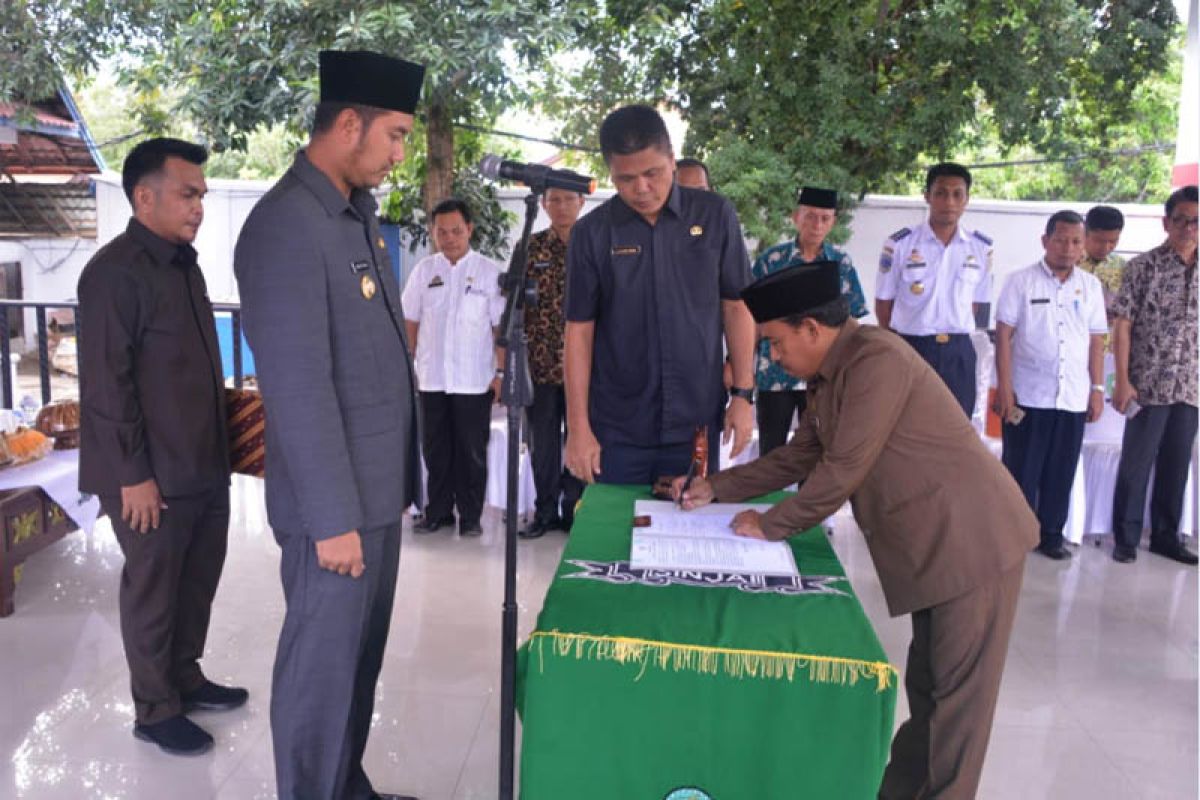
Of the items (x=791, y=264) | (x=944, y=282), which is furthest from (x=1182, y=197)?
(x=791, y=264)

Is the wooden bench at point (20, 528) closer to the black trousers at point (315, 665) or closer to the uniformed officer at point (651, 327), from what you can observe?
the black trousers at point (315, 665)

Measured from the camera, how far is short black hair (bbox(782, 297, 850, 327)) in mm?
1785

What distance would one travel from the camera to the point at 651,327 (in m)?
2.35

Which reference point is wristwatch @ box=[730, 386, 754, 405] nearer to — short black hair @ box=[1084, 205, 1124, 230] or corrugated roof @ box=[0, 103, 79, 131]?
short black hair @ box=[1084, 205, 1124, 230]

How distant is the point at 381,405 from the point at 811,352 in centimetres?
83

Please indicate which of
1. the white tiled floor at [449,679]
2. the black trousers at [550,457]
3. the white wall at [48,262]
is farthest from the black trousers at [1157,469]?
the white wall at [48,262]

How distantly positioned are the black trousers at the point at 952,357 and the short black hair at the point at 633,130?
2.45 meters

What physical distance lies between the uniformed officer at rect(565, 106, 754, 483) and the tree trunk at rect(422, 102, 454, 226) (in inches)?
153

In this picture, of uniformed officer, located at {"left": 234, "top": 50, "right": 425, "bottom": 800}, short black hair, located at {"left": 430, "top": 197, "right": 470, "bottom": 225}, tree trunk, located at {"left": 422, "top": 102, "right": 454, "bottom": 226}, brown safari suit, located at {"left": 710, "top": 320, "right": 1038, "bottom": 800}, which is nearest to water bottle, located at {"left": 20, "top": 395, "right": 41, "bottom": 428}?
short black hair, located at {"left": 430, "top": 197, "right": 470, "bottom": 225}

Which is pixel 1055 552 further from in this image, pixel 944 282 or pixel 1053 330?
pixel 944 282

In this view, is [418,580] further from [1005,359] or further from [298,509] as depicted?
[1005,359]

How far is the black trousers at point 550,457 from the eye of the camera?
4.37m

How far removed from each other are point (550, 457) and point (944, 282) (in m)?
1.91

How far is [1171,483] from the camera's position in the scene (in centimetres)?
438
